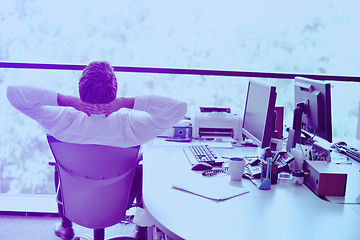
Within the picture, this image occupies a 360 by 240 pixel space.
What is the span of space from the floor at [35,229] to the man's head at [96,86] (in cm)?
129

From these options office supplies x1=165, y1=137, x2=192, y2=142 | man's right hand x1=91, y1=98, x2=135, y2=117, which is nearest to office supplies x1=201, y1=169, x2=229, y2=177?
man's right hand x1=91, y1=98, x2=135, y2=117

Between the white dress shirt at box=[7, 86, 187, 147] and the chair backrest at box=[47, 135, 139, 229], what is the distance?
5cm

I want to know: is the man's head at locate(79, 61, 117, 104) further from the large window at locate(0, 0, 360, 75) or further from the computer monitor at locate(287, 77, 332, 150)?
the large window at locate(0, 0, 360, 75)

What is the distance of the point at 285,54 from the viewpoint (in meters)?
5.11

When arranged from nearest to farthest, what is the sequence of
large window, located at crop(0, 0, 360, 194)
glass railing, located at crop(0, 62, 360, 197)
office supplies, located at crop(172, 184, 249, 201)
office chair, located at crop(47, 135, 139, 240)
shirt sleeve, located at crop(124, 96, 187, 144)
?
office supplies, located at crop(172, 184, 249, 201) → office chair, located at crop(47, 135, 139, 240) → shirt sleeve, located at crop(124, 96, 187, 144) → glass railing, located at crop(0, 62, 360, 197) → large window, located at crop(0, 0, 360, 194)

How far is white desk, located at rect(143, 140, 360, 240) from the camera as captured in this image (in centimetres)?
152

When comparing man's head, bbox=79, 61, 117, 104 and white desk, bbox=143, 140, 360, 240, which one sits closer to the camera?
white desk, bbox=143, 140, 360, 240

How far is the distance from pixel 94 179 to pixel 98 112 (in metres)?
0.36

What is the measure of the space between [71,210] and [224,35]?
291 centimetres

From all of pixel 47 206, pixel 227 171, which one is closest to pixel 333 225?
pixel 227 171

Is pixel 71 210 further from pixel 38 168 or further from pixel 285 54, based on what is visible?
pixel 285 54

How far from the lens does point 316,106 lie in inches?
94.0

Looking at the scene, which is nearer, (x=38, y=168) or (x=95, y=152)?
(x=95, y=152)

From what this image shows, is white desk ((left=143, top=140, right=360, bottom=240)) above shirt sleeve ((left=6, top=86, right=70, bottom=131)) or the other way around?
the other way around
